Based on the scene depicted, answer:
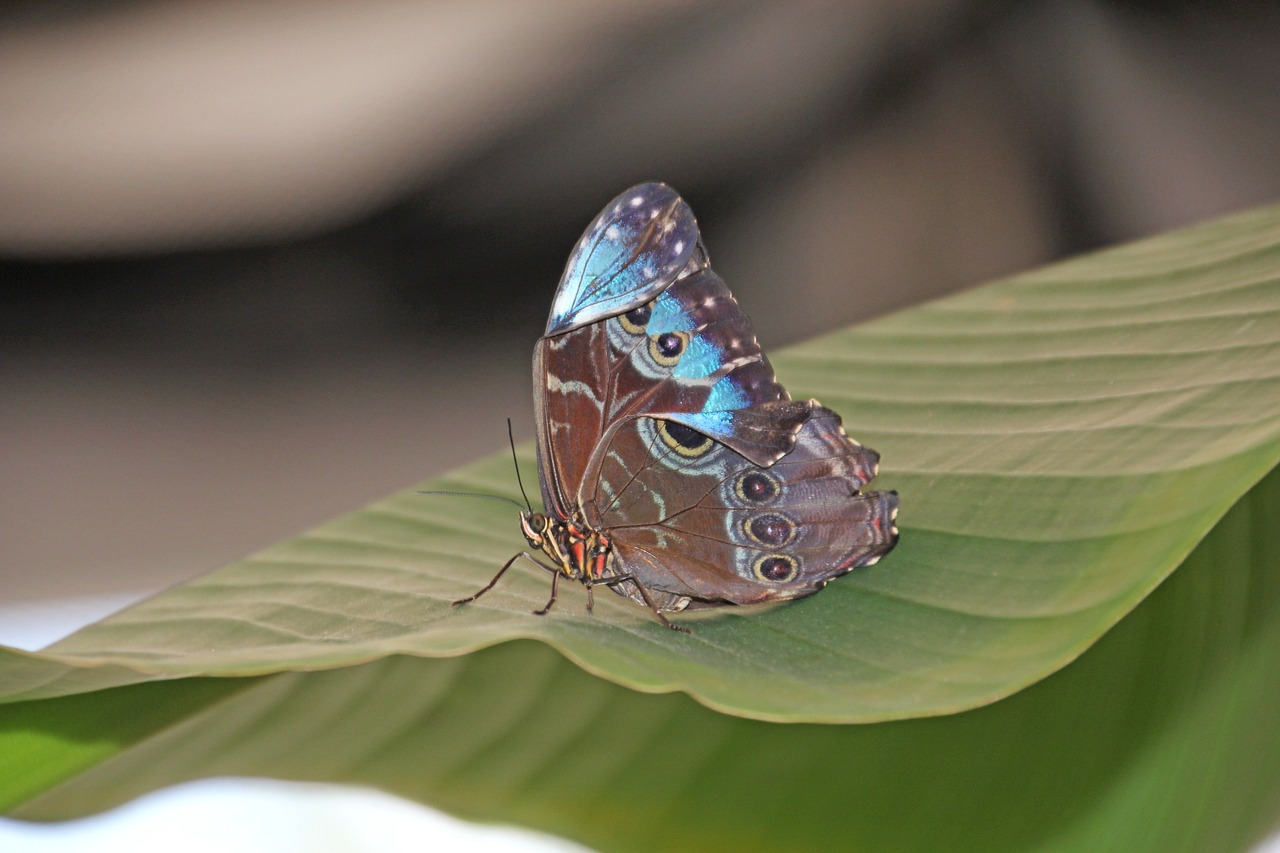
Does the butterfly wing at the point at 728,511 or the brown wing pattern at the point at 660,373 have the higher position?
the brown wing pattern at the point at 660,373

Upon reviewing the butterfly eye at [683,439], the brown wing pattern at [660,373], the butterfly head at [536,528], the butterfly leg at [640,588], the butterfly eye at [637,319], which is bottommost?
the butterfly leg at [640,588]

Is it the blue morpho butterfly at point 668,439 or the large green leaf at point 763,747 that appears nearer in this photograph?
the large green leaf at point 763,747

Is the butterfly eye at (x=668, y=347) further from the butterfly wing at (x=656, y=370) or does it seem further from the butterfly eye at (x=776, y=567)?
the butterfly eye at (x=776, y=567)

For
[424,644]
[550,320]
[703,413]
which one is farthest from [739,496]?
[424,644]

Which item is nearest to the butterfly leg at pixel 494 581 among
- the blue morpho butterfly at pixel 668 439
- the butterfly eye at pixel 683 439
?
the blue morpho butterfly at pixel 668 439

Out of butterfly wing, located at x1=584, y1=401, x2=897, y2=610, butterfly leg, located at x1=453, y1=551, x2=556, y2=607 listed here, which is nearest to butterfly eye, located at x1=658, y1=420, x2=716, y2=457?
butterfly wing, located at x1=584, y1=401, x2=897, y2=610

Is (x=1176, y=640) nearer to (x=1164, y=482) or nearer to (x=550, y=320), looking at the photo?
(x=1164, y=482)
